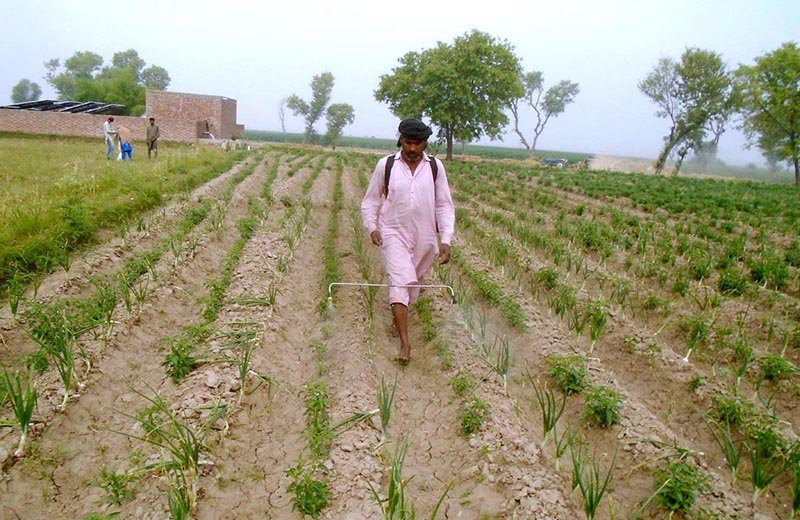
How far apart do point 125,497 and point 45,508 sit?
1.19ft

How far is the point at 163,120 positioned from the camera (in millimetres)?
32094

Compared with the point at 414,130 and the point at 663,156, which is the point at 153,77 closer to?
the point at 663,156

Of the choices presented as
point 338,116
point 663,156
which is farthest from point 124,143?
point 338,116

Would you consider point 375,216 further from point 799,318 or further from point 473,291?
Answer: point 799,318

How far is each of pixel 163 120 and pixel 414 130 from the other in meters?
32.6

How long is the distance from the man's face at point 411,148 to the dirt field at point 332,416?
1563 mm

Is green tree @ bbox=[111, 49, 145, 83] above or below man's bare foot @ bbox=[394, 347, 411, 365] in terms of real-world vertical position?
above

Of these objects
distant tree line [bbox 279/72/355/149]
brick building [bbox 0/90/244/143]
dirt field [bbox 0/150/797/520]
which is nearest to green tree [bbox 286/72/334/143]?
distant tree line [bbox 279/72/355/149]

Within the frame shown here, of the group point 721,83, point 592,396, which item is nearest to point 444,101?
point 721,83

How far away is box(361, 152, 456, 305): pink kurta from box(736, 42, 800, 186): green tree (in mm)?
37813

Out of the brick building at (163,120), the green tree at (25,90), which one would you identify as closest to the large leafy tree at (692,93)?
the brick building at (163,120)

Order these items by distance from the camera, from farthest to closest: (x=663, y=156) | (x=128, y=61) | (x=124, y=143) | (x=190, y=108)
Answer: (x=128, y=61)
(x=663, y=156)
(x=190, y=108)
(x=124, y=143)

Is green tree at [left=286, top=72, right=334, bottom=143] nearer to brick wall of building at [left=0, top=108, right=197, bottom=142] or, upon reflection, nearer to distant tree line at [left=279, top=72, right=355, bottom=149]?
distant tree line at [left=279, top=72, right=355, bottom=149]

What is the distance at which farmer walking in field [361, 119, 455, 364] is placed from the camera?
4.18m
